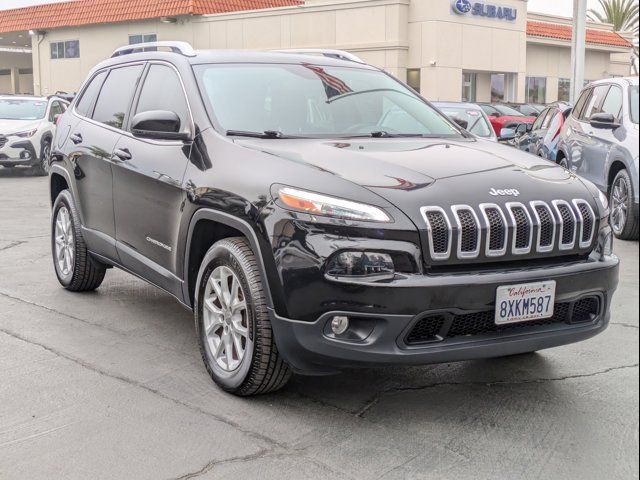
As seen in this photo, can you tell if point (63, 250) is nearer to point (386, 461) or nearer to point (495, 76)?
point (386, 461)

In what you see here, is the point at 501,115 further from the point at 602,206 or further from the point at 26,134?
the point at 602,206

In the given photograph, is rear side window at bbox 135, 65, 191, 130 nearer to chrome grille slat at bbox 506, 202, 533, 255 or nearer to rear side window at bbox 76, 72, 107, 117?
rear side window at bbox 76, 72, 107, 117

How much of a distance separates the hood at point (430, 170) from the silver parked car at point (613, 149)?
4.83 m

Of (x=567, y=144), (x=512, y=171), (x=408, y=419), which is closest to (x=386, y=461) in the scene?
(x=408, y=419)

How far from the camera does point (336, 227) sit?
150 inches

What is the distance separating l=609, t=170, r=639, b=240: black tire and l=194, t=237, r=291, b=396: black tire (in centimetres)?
603

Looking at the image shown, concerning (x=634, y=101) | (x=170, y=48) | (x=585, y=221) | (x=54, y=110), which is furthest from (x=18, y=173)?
(x=634, y=101)

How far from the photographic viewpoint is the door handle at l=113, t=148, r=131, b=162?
5.47m

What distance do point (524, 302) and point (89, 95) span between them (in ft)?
13.1

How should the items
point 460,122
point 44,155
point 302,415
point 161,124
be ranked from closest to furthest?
point 302,415 → point 161,124 → point 460,122 → point 44,155

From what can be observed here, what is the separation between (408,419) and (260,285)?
933 mm

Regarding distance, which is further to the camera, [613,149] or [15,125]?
[15,125]

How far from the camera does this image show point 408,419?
412cm

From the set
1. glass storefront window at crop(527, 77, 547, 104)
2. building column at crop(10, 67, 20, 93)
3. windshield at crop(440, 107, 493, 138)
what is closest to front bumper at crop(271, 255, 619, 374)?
windshield at crop(440, 107, 493, 138)
